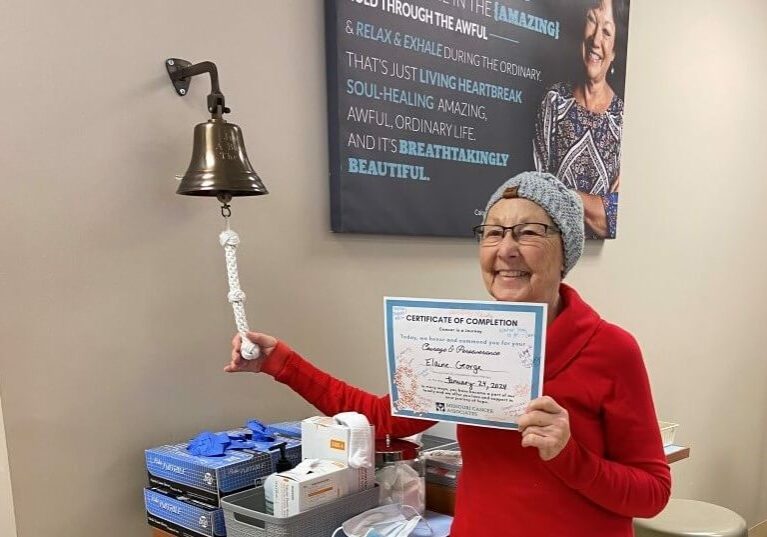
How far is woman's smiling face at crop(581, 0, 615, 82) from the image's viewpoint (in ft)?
7.79

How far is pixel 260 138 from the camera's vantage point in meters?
1.57

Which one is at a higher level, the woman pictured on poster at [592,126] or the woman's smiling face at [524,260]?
the woman pictured on poster at [592,126]

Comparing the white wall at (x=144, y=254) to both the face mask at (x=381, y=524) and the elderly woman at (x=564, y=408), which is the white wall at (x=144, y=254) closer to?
the face mask at (x=381, y=524)

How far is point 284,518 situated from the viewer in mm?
1072

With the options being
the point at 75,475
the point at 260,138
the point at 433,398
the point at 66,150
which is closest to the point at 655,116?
the point at 260,138

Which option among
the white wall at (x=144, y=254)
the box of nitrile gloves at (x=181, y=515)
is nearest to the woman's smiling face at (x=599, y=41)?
the white wall at (x=144, y=254)

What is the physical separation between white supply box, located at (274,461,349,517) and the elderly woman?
250mm

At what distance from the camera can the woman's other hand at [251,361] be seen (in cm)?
134

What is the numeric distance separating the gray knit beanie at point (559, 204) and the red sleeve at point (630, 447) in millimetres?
184

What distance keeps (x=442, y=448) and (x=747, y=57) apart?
2.77 meters

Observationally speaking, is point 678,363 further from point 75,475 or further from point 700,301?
point 75,475

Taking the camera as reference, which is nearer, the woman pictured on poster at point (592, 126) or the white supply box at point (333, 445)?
the white supply box at point (333, 445)

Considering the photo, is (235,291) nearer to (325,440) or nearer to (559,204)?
(325,440)

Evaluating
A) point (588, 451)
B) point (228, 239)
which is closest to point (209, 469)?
point (228, 239)
